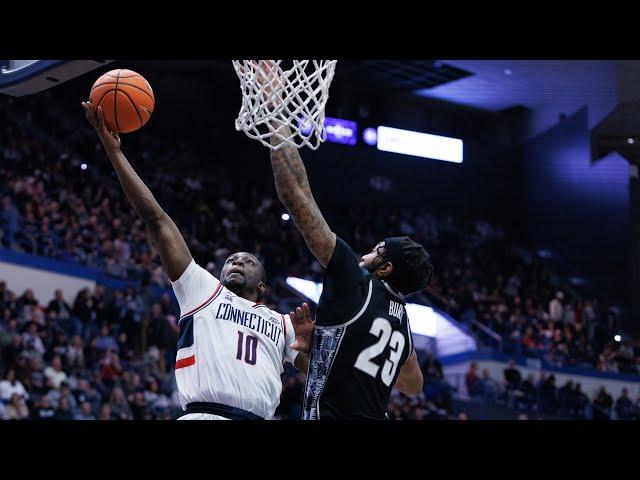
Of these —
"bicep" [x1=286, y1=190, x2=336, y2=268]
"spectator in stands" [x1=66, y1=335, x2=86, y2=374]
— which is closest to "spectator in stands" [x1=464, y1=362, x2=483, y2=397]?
"spectator in stands" [x1=66, y1=335, x2=86, y2=374]

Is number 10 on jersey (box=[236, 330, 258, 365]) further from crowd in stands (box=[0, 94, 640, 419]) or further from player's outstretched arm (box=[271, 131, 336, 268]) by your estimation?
crowd in stands (box=[0, 94, 640, 419])

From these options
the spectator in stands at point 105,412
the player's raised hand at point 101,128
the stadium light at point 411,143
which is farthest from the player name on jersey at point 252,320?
the stadium light at point 411,143

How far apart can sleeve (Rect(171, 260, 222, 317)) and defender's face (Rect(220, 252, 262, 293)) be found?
0.82ft

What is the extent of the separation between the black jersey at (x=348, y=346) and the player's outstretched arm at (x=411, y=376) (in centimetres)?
60

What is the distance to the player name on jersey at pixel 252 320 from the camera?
4230 millimetres

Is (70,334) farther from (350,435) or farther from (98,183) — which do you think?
(350,435)

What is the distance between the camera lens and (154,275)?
14195 millimetres

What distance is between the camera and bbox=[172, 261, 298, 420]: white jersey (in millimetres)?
4051

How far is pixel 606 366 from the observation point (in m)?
17.8

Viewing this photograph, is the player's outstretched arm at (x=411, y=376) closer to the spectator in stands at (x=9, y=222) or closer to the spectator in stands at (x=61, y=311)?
the spectator in stands at (x=61, y=311)

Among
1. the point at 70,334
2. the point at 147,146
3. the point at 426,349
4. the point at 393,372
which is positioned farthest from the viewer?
the point at 147,146

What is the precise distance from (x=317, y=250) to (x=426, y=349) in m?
14.0
